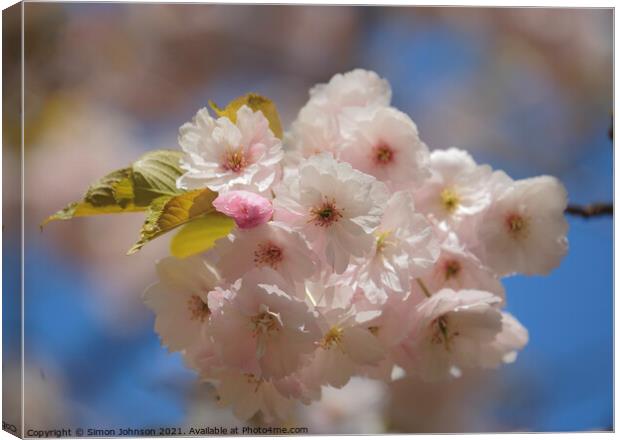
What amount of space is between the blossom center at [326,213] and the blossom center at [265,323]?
0.37 feet

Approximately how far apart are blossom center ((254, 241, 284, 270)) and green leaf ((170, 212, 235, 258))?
0.43 ft

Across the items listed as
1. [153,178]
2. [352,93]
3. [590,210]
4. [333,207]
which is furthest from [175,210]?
[590,210]

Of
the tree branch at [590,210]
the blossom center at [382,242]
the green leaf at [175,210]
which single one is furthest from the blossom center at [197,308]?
the tree branch at [590,210]

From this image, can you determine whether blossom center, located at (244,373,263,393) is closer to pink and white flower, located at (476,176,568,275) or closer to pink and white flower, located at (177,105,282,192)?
pink and white flower, located at (177,105,282,192)

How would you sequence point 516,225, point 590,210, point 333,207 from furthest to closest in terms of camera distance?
point 590,210 → point 516,225 → point 333,207

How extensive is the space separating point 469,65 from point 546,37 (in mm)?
→ 147


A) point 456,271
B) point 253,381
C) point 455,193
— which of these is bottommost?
point 253,381

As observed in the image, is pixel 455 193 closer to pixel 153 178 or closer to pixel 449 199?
pixel 449 199

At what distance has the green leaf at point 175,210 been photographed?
2.60 ft

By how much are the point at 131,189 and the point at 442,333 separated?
0.42 metres

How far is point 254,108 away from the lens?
894mm

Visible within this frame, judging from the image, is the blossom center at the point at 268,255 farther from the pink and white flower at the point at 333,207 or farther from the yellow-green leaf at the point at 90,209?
the yellow-green leaf at the point at 90,209

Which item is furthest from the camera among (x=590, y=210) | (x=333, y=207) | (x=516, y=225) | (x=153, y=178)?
(x=590, y=210)

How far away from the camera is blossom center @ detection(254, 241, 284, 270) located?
78 centimetres
